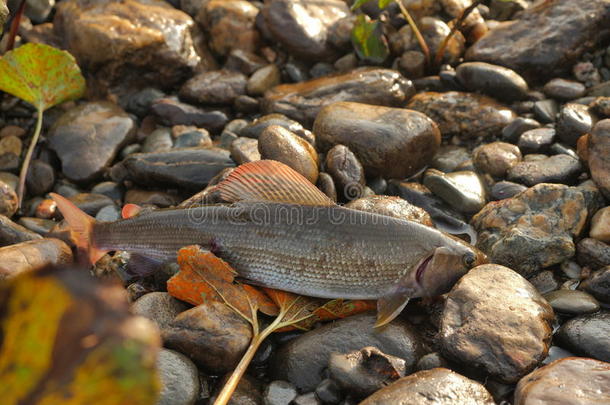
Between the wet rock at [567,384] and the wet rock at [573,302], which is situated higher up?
the wet rock at [567,384]

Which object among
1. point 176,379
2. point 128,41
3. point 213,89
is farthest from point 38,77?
point 176,379

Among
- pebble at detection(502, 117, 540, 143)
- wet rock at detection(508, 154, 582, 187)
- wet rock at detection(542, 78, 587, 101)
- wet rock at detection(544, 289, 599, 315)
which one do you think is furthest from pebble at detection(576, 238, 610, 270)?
wet rock at detection(542, 78, 587, 101)

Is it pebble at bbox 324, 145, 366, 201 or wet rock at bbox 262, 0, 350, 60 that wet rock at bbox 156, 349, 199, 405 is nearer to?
pebble at bbox 324, 145, 366, 201

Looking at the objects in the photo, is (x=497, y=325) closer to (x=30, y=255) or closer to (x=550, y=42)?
Answer: (x=30, y=255)

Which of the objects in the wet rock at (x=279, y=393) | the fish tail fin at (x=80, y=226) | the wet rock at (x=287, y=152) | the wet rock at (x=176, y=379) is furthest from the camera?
the wet rock at (x=287, y=152)

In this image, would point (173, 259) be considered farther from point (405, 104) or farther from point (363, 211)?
point (405, 104)

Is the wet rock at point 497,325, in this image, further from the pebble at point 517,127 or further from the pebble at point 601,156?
the pebble at point 517,127

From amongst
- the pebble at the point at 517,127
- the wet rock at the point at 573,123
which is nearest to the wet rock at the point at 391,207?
the pebble at the point at 517,127
